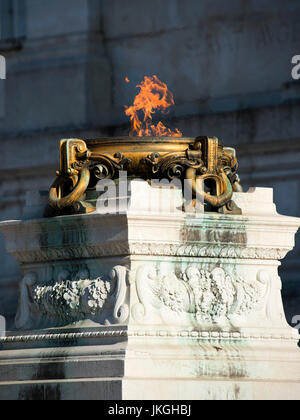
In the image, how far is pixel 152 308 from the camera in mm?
13188

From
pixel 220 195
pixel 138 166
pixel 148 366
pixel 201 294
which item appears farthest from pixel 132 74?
pixel 148 366

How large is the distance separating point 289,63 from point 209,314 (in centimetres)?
764

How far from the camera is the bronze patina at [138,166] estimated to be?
531 inches

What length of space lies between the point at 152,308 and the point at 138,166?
1272mm

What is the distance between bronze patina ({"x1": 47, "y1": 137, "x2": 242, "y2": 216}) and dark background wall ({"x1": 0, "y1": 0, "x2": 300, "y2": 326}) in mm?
6213

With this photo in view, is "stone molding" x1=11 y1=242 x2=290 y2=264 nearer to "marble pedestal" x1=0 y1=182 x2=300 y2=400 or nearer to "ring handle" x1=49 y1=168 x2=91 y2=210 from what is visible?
"marble pedestal" x1=0 y1=182 x2=300 y2=400

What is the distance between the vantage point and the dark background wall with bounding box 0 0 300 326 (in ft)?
66.2

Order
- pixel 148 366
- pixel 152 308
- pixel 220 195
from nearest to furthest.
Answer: pixel 148 366
pixel 152 308
pixel 220 195

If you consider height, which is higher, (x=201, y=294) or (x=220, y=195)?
(x=220, y=195)

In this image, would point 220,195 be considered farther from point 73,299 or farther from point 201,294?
point 73,299

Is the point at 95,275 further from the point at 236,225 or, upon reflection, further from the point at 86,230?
the point at 236,225

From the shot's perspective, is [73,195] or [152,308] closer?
[152,308]

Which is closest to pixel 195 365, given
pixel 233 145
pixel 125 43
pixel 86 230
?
pixel 86 230

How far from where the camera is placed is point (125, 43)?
2188 centimetres
